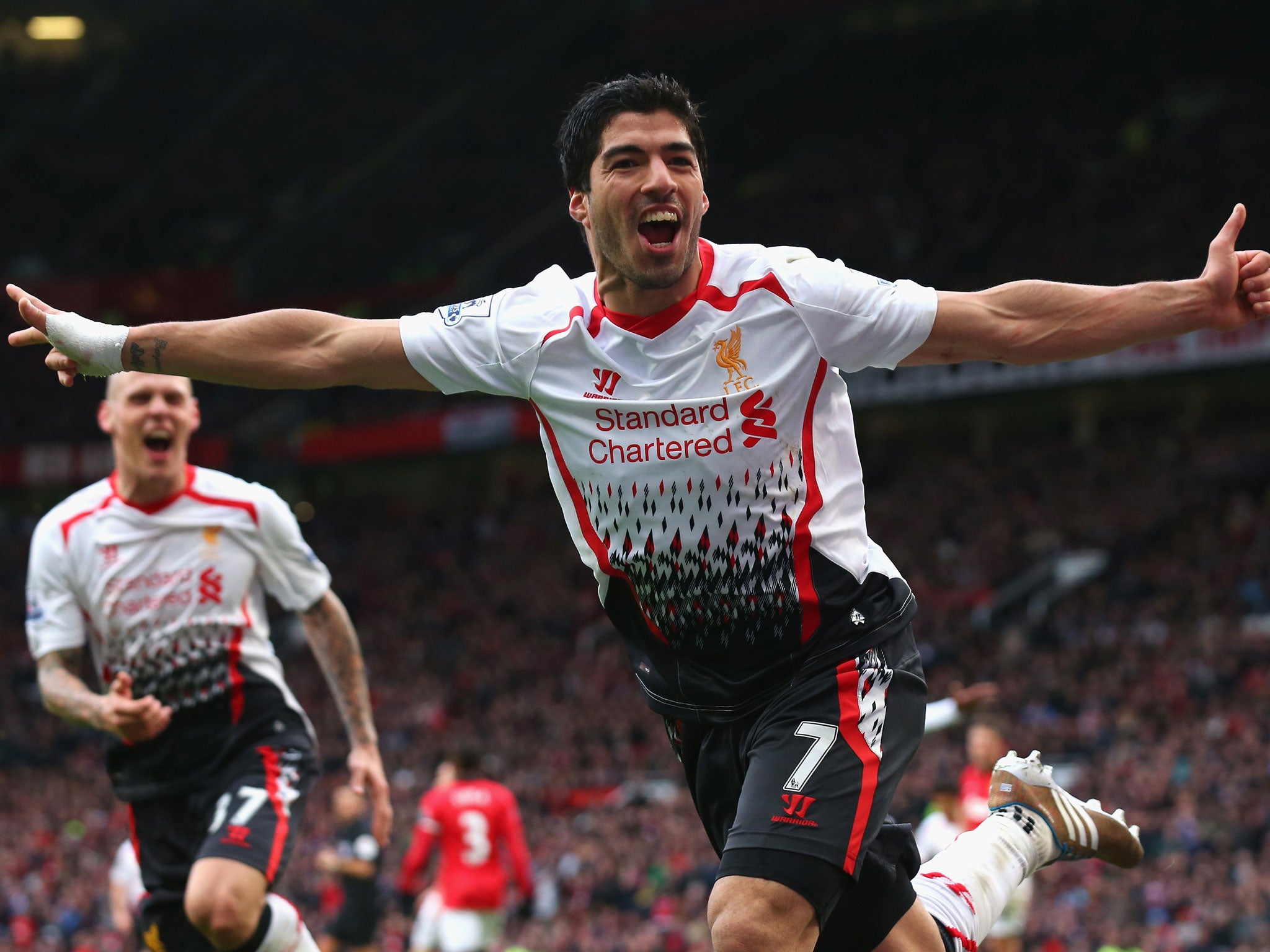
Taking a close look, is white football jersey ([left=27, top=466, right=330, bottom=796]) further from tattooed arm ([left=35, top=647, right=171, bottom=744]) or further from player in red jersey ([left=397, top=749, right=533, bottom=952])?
player in red jersey ([left=397, top=749, right=533, bottom=952])

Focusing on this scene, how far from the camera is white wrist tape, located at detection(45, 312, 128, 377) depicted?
Result: 448cm

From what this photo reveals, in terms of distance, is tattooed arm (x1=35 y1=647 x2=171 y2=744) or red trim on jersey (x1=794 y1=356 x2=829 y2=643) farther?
tattooed arm (x1=35 y1=647 x2=171 y2=744)

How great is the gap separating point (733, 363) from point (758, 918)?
1507mm

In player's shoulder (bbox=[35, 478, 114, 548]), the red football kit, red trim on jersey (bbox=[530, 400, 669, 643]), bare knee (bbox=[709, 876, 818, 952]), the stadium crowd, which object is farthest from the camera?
the stadium crowd

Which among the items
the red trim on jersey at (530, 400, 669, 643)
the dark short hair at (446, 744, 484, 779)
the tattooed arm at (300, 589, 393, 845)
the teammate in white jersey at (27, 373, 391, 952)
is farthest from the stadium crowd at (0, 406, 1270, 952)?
the red trim on jersey at (530, 400, 669, 643)

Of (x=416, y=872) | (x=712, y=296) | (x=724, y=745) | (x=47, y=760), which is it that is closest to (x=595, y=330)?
(x=712, y=296)

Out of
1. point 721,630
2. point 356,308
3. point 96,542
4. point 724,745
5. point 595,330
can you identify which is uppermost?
point 356,308

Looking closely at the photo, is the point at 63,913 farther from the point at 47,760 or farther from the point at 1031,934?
A: the point at 1031,934

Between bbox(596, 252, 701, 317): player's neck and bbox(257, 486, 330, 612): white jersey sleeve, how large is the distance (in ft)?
8.13

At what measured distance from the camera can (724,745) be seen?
185 inches

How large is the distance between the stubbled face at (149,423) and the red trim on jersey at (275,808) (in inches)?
48.0

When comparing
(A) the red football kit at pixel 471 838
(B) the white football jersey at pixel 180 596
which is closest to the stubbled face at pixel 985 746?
(A) the red football kit at pixel 471 838

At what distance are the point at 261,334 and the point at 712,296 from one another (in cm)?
128

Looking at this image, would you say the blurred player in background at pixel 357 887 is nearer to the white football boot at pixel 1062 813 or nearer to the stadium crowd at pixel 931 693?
the stadium crowd at pixel 931 693
